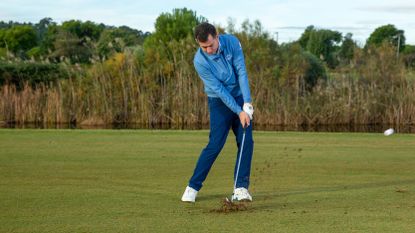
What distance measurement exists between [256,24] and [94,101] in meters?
5.97

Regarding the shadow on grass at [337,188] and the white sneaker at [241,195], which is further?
the shadow on grass at [337,188]

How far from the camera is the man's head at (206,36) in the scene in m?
7.14

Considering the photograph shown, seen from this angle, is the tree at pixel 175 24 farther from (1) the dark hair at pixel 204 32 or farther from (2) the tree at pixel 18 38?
(2) the tree at pixel 18 38

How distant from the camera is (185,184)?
8.74 metres

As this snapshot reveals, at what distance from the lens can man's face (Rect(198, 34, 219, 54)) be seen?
7.17 m

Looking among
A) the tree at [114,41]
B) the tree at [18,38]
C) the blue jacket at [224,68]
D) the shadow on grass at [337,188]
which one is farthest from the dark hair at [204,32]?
the tree at [18,38]

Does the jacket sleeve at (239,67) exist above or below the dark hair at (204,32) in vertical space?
below

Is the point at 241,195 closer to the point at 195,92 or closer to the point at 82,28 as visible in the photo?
the point at 195,92

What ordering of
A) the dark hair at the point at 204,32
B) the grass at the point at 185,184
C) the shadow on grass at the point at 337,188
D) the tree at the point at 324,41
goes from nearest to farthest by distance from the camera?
the grass at the point at 185,184
the dark hair at the point at 204,32
the shadow on grass at the point at 337,188
the tree at the point at 324,41

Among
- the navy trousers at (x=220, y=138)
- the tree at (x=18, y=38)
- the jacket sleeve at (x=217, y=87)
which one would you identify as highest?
the tree at (x=18, y=38)

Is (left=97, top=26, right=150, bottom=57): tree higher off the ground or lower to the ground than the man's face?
higher

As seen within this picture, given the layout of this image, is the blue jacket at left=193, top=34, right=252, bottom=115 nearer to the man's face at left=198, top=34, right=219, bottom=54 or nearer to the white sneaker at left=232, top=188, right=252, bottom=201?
the man's face at left=198, top=34, right=219, bottom=54

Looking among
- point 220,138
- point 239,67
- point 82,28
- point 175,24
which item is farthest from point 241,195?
point 82,28

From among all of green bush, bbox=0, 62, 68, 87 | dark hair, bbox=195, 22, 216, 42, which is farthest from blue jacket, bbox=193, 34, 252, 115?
green bush, bbox=0, 62, 68, 87
